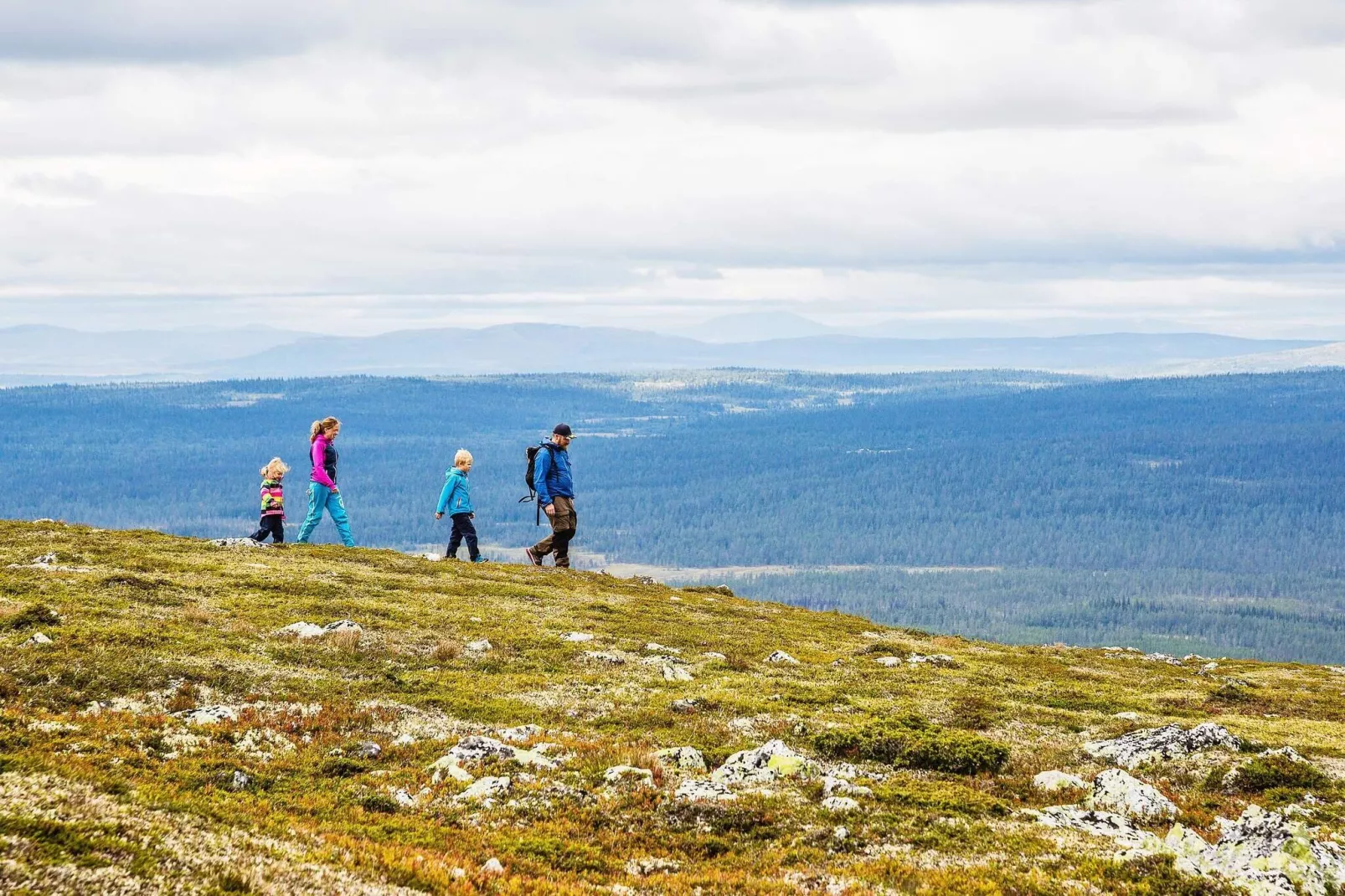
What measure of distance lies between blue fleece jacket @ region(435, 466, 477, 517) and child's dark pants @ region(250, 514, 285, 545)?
7133 millimetres

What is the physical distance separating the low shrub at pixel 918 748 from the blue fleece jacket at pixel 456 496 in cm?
2367

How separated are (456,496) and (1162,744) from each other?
28014 mm

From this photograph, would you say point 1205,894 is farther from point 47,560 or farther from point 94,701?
point 47,560

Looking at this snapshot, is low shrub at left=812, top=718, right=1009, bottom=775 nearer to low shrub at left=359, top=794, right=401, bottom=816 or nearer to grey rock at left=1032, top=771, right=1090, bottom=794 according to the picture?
grey rock at left=1032, top=771, right=1090, bottom=794

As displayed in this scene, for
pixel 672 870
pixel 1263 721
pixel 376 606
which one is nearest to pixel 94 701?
pixel 672 870

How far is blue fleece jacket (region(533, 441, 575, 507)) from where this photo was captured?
41287 mm

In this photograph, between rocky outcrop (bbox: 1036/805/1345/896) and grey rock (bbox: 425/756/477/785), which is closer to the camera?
rocky outcrop (bbox: 1036/805/1345/896)

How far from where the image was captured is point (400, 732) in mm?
19109

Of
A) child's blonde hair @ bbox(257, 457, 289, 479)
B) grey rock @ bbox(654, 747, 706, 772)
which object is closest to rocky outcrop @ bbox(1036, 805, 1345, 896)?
grey rock @ bbox(654, 747, 706, 772)

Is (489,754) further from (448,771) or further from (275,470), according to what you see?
(275,470)

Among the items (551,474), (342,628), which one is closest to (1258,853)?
(342,628)

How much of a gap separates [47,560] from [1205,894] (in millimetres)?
32387

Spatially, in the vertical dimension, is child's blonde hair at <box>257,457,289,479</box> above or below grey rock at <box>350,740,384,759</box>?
above

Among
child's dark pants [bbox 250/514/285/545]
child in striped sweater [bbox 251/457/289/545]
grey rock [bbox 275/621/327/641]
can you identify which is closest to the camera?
grey rock [bbox 275/621/327/641]
